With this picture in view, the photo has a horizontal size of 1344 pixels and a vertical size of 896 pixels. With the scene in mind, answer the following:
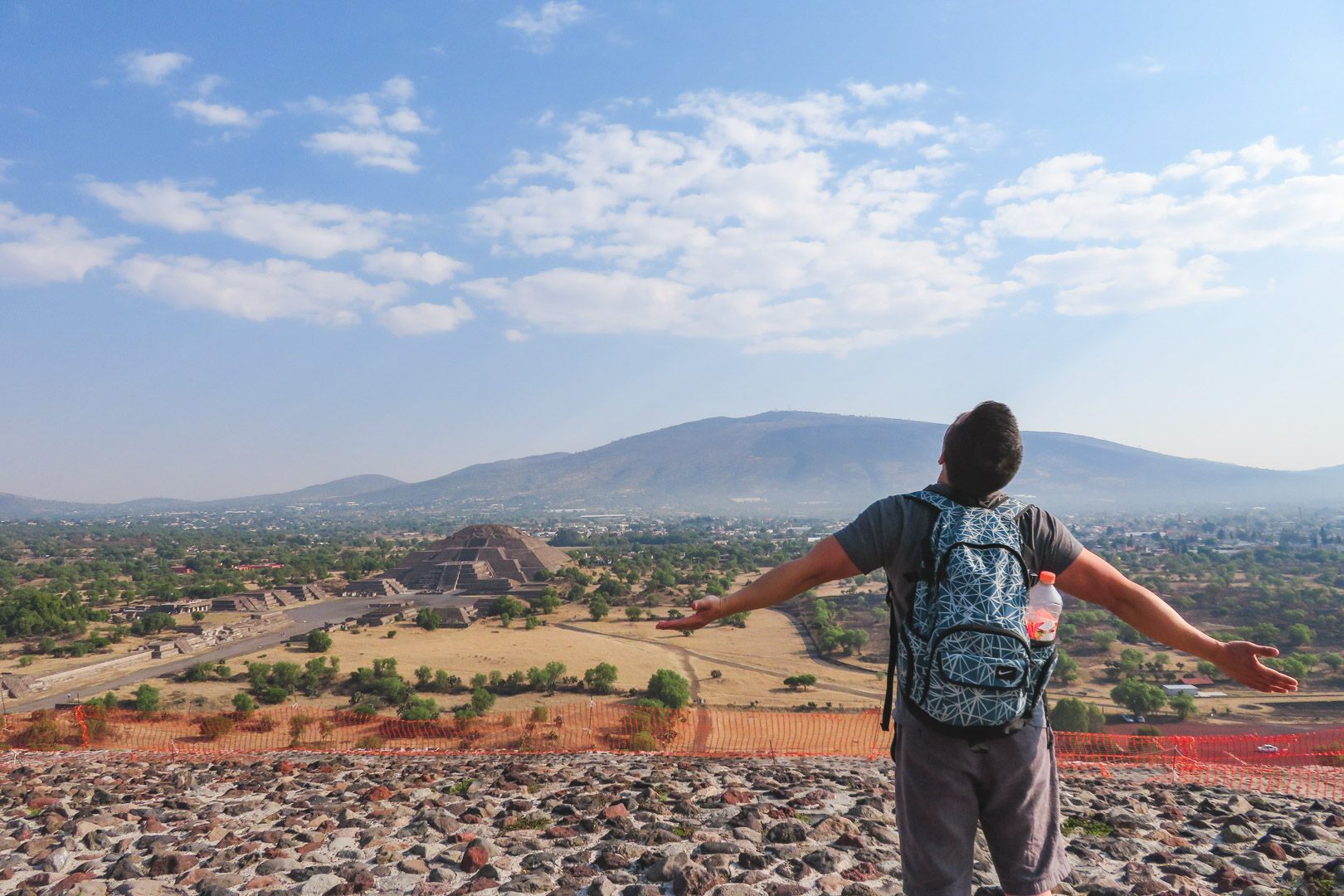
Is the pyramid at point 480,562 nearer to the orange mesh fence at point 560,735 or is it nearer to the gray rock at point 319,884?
the orange mesh fence at point 560,735

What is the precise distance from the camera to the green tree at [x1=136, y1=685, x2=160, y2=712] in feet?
64.2

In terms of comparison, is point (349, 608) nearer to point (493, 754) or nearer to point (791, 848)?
point (493, 754)

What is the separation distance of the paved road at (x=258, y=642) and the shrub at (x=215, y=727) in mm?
6874

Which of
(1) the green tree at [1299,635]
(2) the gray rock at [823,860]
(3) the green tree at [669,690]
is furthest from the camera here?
(1) the green tree at [1299,635]

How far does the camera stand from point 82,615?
34.0m

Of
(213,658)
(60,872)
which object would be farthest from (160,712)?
(60,872)

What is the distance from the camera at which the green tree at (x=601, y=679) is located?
75.1 feet

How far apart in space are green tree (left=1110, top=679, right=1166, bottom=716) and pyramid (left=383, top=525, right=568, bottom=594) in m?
38.8

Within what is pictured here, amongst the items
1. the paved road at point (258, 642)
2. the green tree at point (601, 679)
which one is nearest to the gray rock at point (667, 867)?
the green tree at point (601, 679)

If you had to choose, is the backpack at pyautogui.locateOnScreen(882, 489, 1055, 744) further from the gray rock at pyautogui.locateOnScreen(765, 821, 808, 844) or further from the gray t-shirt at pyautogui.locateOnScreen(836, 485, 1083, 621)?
the gray rock at pyautogui.locateOnScreen(765, 821, 808, 844)

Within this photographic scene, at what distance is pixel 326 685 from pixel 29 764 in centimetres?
1348

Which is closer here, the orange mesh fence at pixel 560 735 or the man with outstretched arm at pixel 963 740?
the man with outstretched arm at pixel 963 740

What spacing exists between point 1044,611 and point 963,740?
47 centimetres

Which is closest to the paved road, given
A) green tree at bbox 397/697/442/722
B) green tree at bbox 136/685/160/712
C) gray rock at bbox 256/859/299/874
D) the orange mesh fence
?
green tree at bbox 136/685/160/712
